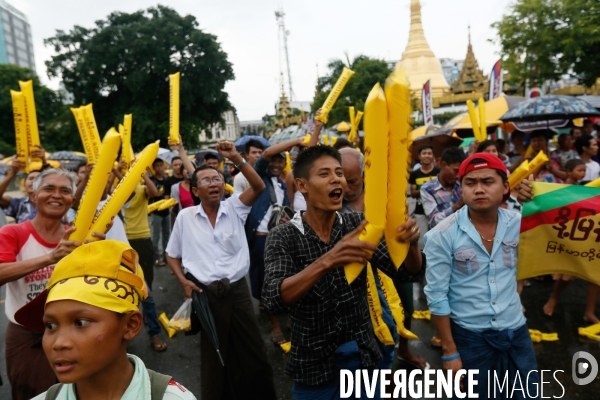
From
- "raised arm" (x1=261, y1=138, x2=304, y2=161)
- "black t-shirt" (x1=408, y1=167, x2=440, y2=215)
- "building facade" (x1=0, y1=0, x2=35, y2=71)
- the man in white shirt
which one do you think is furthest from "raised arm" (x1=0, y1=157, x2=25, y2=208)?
"building facade" (x1=0, y1=0, x2=35, y2=71)

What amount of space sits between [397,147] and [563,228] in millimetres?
1905

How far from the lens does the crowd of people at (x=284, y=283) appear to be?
1.33 metres

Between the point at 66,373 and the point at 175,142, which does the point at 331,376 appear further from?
the point at 175,142

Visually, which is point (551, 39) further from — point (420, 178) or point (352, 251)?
point (352, 251)

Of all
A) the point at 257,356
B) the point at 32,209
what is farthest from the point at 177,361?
the point at 32,209

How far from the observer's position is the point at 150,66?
27219mm

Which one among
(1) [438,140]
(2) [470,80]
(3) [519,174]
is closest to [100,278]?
(3) [519,174]

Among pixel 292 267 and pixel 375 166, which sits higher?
pixel 375 166

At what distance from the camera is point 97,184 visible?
2.08 meters

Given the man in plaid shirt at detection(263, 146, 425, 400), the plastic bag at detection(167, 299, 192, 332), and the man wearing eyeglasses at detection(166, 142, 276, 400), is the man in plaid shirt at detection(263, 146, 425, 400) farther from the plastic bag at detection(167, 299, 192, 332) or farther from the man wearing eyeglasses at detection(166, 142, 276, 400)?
the plastic bag at detection(167, 299, 192, 332)

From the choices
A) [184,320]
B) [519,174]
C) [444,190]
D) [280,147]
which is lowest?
[184,320]

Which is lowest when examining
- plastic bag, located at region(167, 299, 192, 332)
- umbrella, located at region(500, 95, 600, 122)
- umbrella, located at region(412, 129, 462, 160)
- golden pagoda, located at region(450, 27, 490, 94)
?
plastic bag, located at region(167, 299, 192, 332)

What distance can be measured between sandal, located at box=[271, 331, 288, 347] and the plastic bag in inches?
51.8

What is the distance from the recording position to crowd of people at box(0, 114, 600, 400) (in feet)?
4.35
